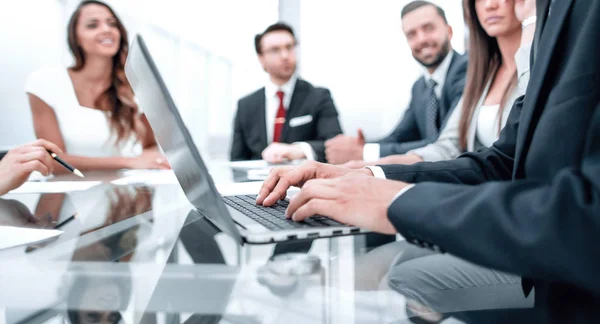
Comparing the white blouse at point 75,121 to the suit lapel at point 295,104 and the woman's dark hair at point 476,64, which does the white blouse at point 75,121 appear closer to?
the suit lapel at point 295,104

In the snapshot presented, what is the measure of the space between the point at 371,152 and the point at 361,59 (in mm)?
1782

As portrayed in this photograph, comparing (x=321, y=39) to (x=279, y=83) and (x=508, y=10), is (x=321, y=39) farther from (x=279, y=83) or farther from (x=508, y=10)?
(x=508, y=10)

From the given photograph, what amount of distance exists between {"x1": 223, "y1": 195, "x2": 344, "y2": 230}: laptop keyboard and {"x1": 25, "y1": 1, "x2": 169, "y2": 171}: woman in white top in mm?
1341

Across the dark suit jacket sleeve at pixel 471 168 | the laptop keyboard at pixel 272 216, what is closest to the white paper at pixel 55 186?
the laptop keyboard at pixel 272 216

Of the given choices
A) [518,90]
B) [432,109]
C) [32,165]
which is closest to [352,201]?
[32,165]

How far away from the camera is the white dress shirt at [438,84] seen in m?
2.17

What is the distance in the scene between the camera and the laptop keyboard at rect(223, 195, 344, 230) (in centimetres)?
55

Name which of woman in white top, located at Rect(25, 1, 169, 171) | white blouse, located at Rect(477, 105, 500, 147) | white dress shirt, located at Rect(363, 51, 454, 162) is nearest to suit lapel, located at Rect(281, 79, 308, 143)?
white dress shirt, located at Rect(363, 51, 454, 162)

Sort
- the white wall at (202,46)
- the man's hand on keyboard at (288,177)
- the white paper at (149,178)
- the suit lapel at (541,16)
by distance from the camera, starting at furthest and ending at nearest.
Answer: the white wall at (202,46) < the white paper at (149,178) < the man's hand on keyboard at (288,177) < the suit lapel at (541,16)

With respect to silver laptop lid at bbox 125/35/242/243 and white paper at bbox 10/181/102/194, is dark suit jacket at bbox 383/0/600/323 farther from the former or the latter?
white paper at bbox 10/181/102/194

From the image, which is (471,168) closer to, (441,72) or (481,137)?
(481,137)

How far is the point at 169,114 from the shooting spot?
0.53m

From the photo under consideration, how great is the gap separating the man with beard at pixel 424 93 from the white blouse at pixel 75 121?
99 centimetres

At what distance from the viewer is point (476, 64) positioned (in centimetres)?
172
